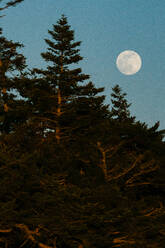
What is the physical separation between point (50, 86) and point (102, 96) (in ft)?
15.6

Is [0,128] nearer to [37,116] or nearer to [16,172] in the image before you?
[37,116]

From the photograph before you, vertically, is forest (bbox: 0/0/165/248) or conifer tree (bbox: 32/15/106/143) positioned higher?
conifer tree (bbox: 32/15/106/143)

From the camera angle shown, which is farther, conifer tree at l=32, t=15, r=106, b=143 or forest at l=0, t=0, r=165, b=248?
conifer tree at l=32, t=15, r=106, b=143

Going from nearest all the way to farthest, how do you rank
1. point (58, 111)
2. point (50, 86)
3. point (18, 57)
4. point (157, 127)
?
point (157, 127) < point (58, 111) < point (50, 86) < point (18, 57)

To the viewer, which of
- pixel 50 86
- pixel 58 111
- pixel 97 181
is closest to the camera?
pixel 97 181

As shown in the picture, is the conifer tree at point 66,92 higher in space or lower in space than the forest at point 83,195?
higher

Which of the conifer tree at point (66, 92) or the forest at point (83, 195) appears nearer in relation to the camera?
the forest at point (83, 195)

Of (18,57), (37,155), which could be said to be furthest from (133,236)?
(18,57)

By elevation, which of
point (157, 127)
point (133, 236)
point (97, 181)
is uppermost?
point (157, 127)

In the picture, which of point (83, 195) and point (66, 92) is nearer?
point (83, 195)

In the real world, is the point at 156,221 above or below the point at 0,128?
below

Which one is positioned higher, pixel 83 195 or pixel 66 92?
pixel 66 92

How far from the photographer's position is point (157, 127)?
16141 mm

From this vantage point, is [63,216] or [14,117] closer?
[63,216]
